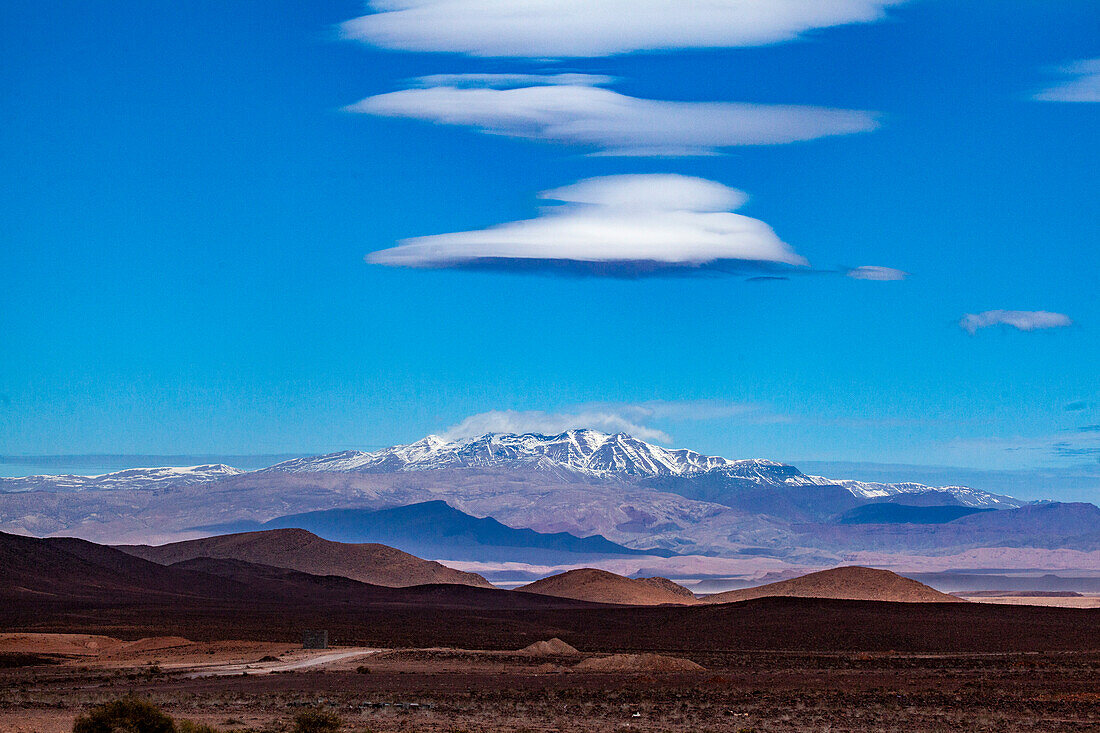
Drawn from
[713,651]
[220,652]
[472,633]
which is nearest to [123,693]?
[220,652]

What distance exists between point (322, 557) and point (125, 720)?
165770 mm

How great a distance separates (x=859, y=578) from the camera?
14138cm

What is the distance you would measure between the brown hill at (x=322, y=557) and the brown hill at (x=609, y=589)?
21.3 meters

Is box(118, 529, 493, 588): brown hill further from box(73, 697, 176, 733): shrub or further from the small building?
box(73, 697, 176, 733): shrub

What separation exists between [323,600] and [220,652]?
85885mm

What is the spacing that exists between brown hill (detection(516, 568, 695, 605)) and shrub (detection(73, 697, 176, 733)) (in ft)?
417

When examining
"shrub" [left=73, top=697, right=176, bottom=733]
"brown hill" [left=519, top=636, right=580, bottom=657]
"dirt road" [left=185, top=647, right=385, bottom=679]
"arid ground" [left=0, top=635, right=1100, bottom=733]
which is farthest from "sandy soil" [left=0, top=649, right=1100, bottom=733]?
"shrub" [left=73, top=697, right=176, bottom=733]

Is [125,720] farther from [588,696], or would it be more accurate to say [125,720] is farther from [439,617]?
[439,617]

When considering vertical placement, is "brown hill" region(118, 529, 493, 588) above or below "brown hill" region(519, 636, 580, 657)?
above

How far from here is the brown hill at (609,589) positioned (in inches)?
6166

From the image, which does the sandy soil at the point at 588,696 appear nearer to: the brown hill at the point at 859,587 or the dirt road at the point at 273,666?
the dirt road at the point at 273,666

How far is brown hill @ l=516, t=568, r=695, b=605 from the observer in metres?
157

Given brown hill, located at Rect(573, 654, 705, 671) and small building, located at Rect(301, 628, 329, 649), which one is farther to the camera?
small building, located at Rect(301, 628, 329, 649)

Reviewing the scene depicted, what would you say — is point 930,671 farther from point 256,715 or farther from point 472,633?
point 472,633
